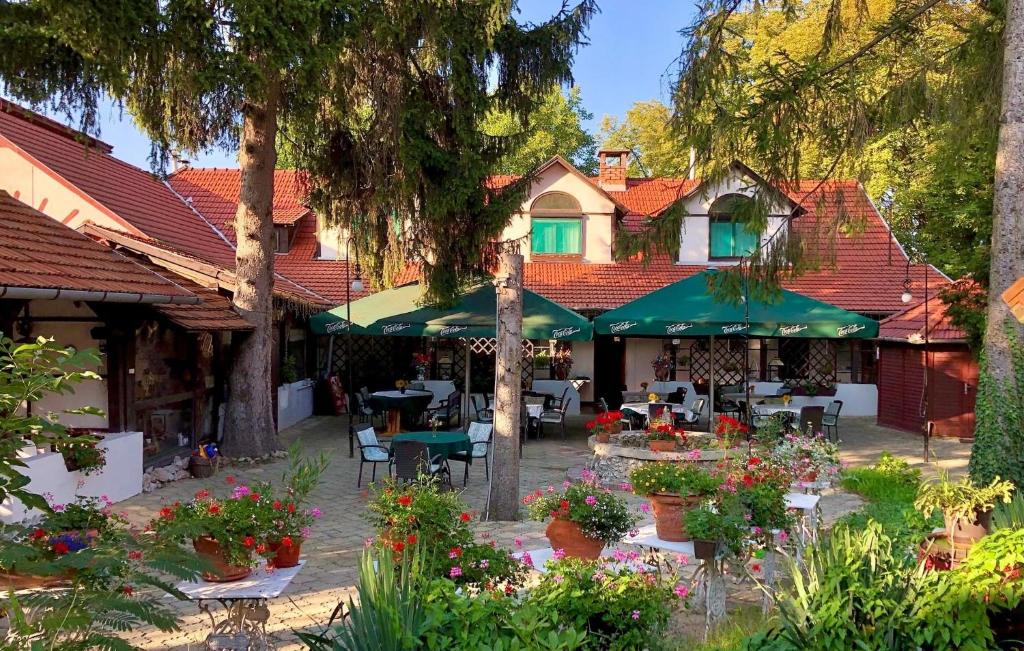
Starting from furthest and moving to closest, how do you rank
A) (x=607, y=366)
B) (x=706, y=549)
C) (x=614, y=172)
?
(x=614, y=172) → (x=607, y=366) → (x=706, y=549)

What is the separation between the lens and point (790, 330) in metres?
12.5

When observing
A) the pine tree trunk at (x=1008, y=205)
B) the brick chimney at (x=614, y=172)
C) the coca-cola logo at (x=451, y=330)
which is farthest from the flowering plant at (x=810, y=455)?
the brick chimney at (x=614, y=172)

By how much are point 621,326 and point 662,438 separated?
2.75 m

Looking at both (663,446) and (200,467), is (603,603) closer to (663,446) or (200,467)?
(663,446)

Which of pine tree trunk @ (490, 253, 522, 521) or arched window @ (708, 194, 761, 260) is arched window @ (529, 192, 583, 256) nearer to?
arched window @ (708, 194, 761, 260)

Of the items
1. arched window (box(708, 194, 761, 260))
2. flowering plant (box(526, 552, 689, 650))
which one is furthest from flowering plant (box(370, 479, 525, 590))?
arched window (box(708, 194, 761, 260))

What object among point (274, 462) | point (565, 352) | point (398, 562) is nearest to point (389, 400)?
point (274, 462)

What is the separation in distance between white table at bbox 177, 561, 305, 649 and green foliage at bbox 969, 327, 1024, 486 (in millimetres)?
6329

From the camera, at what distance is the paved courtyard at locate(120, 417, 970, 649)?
5598mm

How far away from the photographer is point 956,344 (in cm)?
1510

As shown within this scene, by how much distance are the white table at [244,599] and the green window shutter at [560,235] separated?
48.1 ft

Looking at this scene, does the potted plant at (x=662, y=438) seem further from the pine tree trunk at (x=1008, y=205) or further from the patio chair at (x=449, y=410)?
the patio chair at (x=449, y=410)

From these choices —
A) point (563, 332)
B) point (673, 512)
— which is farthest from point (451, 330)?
point (673, 512)

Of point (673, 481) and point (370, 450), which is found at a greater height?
point (673, 481)
